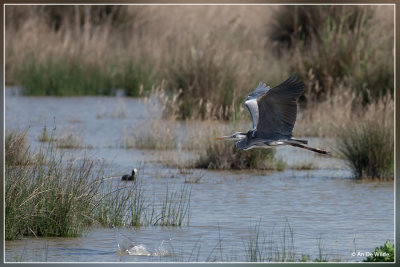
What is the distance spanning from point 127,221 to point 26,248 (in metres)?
1.26

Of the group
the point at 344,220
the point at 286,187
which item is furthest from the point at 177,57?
the point at 344,220

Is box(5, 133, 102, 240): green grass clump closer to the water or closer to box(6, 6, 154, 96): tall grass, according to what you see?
the water

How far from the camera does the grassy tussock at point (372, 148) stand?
11.3 m

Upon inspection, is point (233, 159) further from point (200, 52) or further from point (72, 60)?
point (72, 60)

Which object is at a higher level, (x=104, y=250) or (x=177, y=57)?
(x=177, y=57)

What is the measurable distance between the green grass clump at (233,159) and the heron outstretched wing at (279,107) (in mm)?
3649

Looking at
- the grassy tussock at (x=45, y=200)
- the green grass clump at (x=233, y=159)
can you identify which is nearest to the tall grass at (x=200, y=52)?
the green grass clump at (x=233, y=159)

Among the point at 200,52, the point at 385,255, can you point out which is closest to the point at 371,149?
the point at 385,255

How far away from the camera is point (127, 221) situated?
28.2 feet

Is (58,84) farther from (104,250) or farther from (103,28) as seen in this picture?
(104,250)

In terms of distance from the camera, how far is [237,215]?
31.0 feet

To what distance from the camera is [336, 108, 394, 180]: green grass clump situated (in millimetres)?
11305

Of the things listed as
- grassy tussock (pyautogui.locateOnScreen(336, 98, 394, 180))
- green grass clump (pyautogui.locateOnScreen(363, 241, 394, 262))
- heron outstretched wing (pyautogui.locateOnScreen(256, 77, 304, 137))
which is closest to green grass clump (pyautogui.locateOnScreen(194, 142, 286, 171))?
grassy tussock (pyautogui.locateOnScreen(336, 98, 394, 180))

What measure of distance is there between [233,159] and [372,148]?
1.86 m
